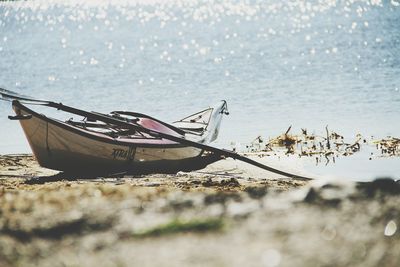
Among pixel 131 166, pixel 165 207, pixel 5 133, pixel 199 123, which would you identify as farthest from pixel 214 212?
pixel 5 133

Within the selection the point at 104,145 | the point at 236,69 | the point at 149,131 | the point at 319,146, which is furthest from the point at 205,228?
the point at 236,69

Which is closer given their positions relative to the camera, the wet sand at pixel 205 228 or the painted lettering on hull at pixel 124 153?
the wet sand at pixel 205 228

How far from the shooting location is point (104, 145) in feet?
40.9

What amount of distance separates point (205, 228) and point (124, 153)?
23.3ft

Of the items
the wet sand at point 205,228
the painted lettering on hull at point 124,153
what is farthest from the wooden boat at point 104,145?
the wet sand at point 205,228

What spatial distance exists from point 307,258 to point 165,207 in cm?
244

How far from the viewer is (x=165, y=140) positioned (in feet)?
45.2

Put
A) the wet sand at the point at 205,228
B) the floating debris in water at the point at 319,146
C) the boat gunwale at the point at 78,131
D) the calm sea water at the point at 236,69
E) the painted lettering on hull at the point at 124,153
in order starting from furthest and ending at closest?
the calm sea water at the point at 236,69, the floating debris in water at the point at 319,146, the painted lettering on hull at the point at 124,153, the boat gunwale at the point at 78,131, the wet sand at the point at 205,228

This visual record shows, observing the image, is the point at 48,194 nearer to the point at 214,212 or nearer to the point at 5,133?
the point at 214,212

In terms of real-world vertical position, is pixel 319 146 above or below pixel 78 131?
above

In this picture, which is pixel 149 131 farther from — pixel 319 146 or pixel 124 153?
pixel 319 146

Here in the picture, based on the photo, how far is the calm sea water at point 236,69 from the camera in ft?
72.3

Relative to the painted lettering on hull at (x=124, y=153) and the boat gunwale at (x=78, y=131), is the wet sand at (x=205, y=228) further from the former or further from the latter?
the painted lettering on hull at (x=124, y=153)

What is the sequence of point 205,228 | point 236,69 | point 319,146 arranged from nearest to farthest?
point 205,228
point 319,146
point 236,69
